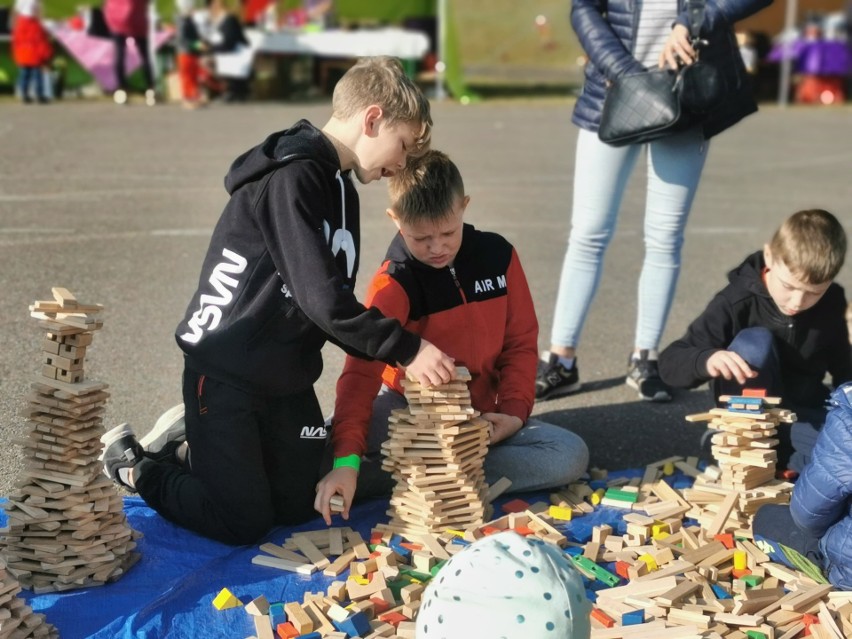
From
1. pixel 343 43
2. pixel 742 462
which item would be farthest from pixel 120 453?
pixel 343 43

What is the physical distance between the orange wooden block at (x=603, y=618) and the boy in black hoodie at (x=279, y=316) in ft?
3.05

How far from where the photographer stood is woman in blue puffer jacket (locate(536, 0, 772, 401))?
5.26 m

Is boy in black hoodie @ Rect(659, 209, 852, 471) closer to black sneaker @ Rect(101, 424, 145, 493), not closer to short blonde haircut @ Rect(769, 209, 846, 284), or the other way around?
short blonde haircut @ Rect(769, 209, 846, 284)

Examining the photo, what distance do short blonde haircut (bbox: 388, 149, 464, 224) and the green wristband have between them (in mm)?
902

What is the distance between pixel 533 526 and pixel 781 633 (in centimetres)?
100

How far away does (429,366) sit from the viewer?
12.4ft

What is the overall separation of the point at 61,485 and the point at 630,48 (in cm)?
343

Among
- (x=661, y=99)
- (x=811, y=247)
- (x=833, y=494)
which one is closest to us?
(x=833, y=494)

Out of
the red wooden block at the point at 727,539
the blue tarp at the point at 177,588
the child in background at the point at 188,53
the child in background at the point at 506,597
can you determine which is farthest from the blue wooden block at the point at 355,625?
the child in background at the point at 188,53

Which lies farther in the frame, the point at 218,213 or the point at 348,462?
the point at 218,213

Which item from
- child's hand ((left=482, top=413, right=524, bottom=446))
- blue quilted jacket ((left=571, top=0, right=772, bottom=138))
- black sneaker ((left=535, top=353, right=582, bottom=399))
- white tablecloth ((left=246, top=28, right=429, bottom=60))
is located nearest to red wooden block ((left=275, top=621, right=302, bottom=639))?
child's hand ((left=482, top=413, right=524, bottom=446))

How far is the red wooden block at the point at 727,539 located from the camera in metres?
4.02

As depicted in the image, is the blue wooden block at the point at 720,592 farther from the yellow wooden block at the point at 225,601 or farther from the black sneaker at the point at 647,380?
the black sneaker at the point at 647,380

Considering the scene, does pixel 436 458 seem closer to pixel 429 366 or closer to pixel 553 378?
pixel 429 366
